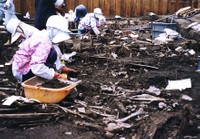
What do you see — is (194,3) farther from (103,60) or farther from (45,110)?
(45,110)

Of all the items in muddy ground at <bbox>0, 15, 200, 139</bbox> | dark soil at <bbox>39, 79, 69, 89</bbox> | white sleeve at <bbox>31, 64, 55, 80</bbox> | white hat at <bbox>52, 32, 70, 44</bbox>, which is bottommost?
muddy ground at <bbox>0, 15, 200, 139</bbox>

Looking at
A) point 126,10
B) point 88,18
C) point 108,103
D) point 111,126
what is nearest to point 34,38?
point 108,103

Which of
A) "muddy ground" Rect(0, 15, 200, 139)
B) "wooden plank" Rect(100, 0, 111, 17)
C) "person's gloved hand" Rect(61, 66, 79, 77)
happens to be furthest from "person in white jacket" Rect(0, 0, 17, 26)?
"wooden plank" Rect(100, 0, 111, 17)

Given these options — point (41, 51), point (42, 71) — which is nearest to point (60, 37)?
point (41, 51)

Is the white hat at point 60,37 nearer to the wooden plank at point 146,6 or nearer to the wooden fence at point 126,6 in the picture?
the wooden fence at point 126,6

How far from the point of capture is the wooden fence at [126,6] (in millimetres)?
17828

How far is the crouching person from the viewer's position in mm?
6270

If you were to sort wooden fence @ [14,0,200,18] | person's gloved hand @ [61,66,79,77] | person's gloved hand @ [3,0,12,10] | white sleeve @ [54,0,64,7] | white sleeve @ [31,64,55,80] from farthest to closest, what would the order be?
wooden fence @ [14,0,200,18] → person's gloved hand @ [3,0,12,10] → white sleeve @ [54,0,64,7] → person's gloved hand @ [61,66,79,77] → white sleeve @ [31,64,55,80]

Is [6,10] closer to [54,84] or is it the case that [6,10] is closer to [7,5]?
[7,5]

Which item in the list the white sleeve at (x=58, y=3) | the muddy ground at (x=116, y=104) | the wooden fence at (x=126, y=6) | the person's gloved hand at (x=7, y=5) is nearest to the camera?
the muddy ground at (x=116, y=104)

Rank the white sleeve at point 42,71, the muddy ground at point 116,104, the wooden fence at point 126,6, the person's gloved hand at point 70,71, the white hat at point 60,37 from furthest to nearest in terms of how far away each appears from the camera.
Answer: the wooden fence at point 126,6 < the person's gloved hand at point 70,71 < the white hat at point 60,37 < the white sleeve at point 42,71 < the muddy ground at point 116,104

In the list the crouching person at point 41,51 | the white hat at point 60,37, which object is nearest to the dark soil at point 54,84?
the crouching person at point 41,51

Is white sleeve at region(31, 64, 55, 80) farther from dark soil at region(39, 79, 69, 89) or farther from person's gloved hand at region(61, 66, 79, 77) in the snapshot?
person's gloved hand at region(61, 66, 79, 77)

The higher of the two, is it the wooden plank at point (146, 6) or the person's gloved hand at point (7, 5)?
the person's gloved hand at point (7, 5)
